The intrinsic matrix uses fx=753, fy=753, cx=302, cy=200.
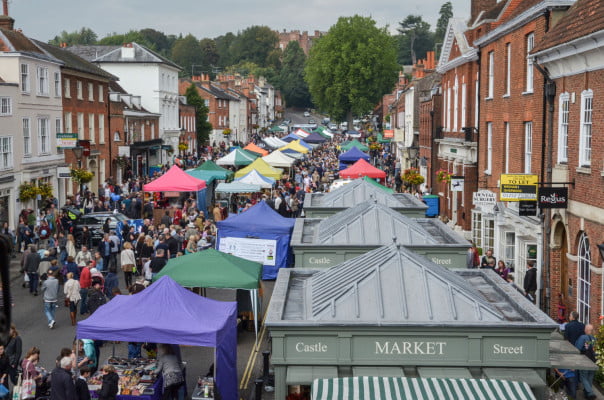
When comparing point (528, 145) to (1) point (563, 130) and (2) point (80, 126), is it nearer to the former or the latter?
(1) point (563, 130)

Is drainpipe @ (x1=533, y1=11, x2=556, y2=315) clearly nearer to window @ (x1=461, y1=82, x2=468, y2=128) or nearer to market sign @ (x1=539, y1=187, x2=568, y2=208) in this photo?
market sign @ (x1=539, y1=187, x2=568, y2=208)

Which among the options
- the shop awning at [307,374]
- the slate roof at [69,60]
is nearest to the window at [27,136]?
the slate roof at [69,60]

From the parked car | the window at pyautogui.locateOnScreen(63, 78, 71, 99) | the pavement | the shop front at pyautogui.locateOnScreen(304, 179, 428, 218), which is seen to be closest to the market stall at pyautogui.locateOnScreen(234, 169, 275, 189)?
the parked car

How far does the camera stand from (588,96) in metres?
16.1

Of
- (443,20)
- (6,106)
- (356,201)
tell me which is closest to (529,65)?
(356,201)

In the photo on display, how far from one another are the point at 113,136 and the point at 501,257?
31.1 meters

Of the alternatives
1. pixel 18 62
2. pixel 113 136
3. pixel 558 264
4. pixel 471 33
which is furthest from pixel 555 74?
pixel 113 136

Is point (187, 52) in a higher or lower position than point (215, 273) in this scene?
higher

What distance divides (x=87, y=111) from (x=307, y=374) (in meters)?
38.3

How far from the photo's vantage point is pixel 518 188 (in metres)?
18.2

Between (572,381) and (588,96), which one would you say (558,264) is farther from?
(572,381)

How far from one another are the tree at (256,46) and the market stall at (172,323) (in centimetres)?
15926

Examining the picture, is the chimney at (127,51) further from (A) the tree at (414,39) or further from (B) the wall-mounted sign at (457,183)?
(A) the tree at (414,39)

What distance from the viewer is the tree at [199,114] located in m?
75.7
